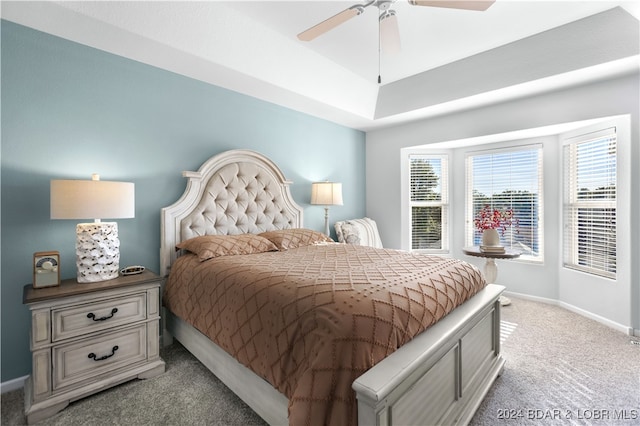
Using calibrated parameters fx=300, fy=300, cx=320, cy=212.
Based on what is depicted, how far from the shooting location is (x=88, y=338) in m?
1.80

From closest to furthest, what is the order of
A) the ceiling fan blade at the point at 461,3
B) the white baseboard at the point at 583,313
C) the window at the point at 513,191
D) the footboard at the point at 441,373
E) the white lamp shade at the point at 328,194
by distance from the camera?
the footboard at the point at 441,373
the ceiling fan blade at the point at 461,3
the white baseboard at the point at 583,313
the white lamp shade at the point at 328,194
the window at the point at 513,191

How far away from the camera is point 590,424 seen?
1624 millimetres

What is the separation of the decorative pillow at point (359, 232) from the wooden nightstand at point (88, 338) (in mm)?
2416

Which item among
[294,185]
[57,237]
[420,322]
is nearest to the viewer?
[420,322]

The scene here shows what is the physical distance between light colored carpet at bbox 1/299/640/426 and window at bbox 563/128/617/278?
0.93 metres

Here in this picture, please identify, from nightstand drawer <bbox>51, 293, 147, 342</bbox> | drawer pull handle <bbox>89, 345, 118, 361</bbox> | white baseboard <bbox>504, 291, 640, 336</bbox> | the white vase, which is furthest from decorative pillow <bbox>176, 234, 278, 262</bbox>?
white baseboard <bbox>504, 291, 640, 336</bbox>

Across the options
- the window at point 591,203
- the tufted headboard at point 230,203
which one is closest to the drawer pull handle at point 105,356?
the tufted headboard at point 230,203

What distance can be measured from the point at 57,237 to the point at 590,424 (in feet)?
11.4

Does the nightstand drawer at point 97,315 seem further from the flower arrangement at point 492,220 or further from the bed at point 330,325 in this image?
the flower arrangement at point 492,220

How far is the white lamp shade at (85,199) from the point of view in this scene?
1783 millimetres

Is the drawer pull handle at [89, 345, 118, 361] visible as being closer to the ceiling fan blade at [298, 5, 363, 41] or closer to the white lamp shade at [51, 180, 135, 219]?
the white lamp shade at [51, 180, 135, 219]

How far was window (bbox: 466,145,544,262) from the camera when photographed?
375 centimetres

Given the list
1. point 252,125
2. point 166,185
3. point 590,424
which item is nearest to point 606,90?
point 590,424

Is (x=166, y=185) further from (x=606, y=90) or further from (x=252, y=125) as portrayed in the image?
(x=606, y=90)
